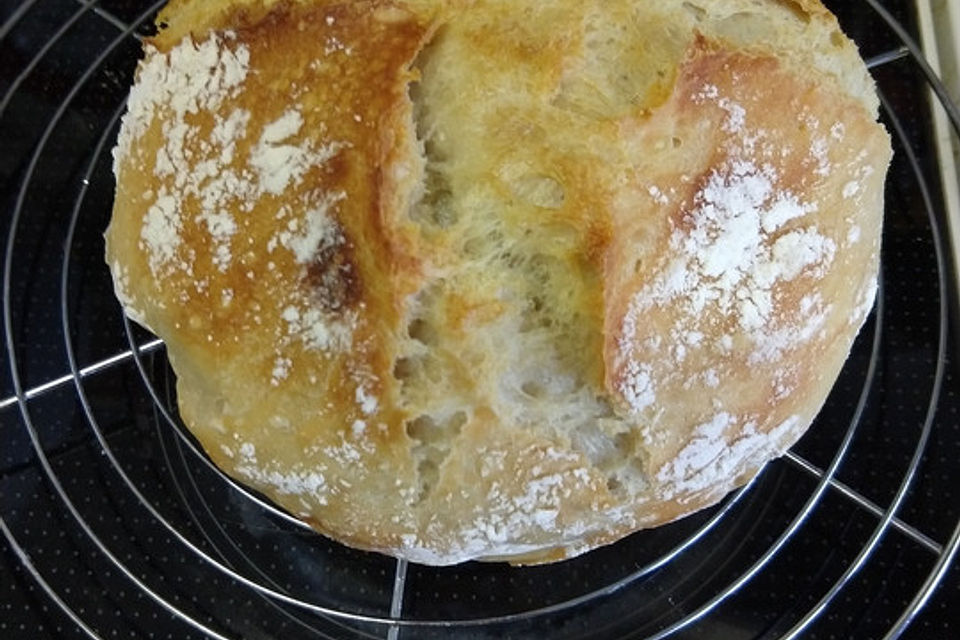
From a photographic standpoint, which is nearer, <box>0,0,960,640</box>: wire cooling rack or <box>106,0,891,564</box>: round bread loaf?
<box>106,0,891,564</box>: round bread loaf

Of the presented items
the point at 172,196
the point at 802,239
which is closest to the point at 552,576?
the point at 802,239

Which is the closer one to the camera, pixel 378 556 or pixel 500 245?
pixel 500 245

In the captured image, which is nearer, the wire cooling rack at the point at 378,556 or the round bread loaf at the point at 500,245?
the round bread loaf at the point at 500,245

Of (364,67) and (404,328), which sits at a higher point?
(364,67)

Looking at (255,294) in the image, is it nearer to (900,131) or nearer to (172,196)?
(172,196)
